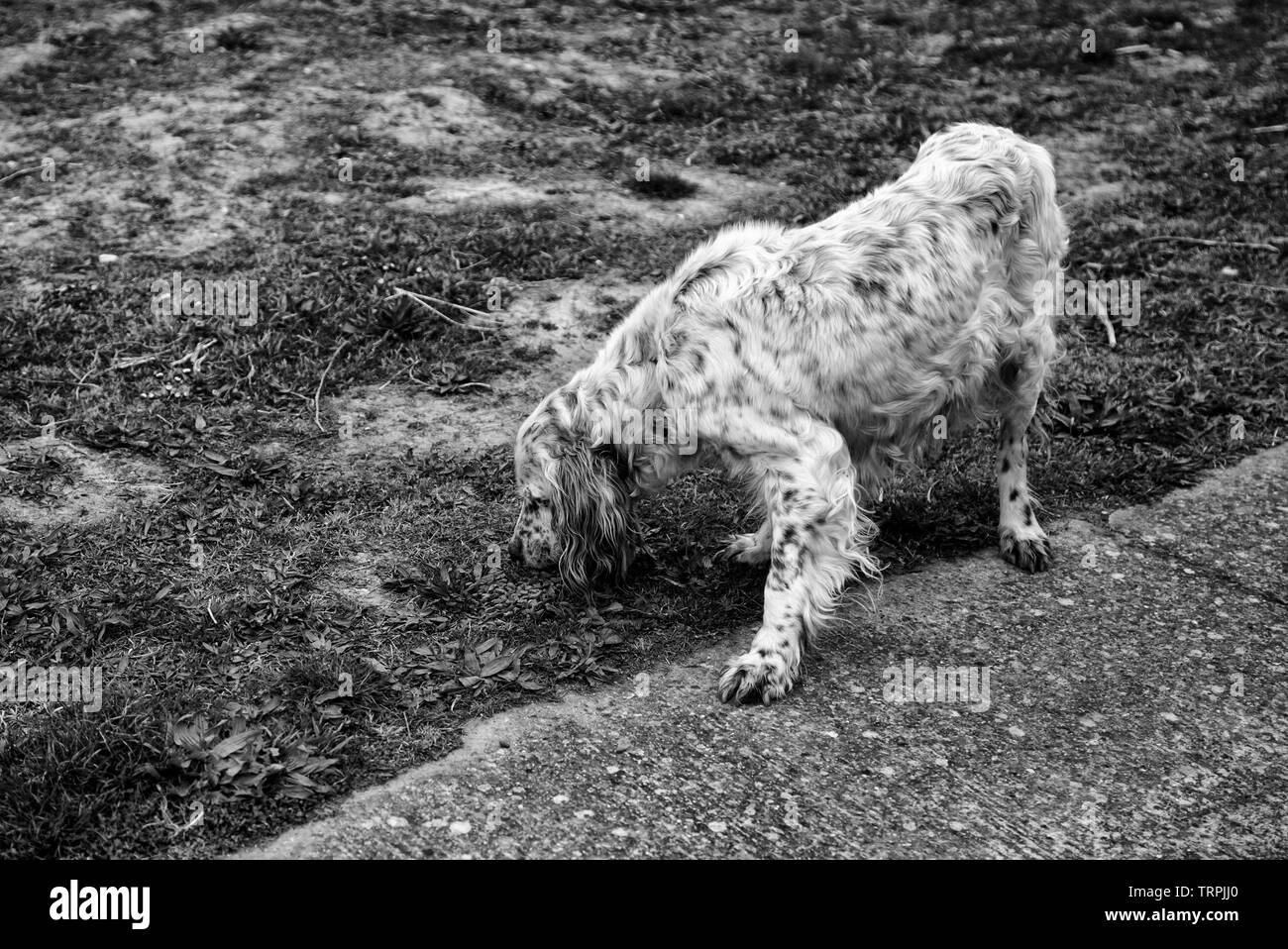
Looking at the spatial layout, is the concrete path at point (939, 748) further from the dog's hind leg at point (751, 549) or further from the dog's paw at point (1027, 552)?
the dog's hind leg at point (751, 549)

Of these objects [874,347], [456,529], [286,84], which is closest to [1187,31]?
[286,84]

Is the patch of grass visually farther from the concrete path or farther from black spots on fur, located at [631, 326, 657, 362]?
the concrete path

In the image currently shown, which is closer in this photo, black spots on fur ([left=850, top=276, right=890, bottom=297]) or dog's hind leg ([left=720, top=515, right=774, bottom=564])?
black spots on fur ([left=850, top=276, right=890, bottom=297])

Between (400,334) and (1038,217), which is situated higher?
(1038,217)

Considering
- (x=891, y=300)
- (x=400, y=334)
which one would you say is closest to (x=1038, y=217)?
(x=891, y=300)

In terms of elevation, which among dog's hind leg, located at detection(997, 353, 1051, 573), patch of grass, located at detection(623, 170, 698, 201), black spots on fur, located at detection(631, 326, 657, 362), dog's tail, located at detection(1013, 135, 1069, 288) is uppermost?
dog's tail, located at detection(1013, 135, 1069, 288)

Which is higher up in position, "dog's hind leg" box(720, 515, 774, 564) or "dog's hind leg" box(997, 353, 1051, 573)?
"dog's hind leg" box(997, 353, 1051, 573)

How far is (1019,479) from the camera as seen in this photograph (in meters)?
4.84

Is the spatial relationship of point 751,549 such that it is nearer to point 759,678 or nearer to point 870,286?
point 759,678

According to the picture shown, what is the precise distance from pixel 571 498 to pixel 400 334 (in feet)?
6.69

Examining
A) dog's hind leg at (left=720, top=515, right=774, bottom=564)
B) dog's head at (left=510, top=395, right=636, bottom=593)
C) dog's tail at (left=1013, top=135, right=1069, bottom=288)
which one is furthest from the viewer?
dog's hind leg at (left=720, top=515, right=774, bottom=564)

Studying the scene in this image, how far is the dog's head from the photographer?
14.1 ft

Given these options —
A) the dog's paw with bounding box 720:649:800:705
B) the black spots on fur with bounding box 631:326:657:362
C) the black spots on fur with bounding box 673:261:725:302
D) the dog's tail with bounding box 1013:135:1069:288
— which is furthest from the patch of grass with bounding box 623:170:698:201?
the dog's paw with bounding box 720:649:800:705

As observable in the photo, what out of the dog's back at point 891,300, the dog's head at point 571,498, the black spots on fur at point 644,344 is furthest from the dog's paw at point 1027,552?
the black spots on fur at point 644,344
